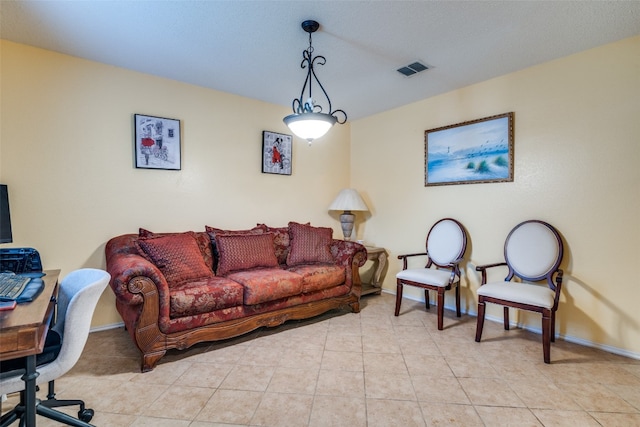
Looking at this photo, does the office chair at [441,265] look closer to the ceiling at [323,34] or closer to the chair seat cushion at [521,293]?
the chair seat cushion at [521,293]

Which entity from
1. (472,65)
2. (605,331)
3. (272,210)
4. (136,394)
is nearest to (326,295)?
(272,210)

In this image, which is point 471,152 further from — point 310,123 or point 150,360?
point 150,360

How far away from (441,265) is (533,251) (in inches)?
34.2

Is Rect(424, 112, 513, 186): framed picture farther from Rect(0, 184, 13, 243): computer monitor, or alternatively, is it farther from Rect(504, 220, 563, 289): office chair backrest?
Rect(0, 184, 13, 243): computer monitor

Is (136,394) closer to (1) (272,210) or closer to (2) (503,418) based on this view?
(2) (503,418)

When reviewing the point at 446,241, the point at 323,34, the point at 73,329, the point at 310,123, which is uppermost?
the point at 323,34

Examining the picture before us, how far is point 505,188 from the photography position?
3.10 meters

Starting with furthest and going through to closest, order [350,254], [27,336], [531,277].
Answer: [350,254] < [531,277] < [27,336]

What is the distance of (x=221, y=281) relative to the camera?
8.77ft

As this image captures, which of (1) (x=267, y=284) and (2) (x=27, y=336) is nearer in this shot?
(2) (x=27, y=336)

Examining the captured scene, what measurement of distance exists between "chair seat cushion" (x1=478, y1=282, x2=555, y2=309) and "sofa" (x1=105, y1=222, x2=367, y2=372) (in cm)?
129

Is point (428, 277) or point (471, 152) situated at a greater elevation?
point (471, 152)

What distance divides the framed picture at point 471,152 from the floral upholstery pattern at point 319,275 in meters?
1.56

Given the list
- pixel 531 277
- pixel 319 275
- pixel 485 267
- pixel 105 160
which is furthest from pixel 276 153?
pixel 531 277
